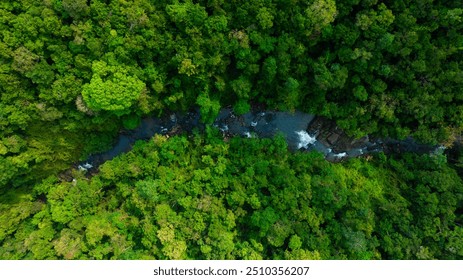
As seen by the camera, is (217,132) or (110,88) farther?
(217,132)

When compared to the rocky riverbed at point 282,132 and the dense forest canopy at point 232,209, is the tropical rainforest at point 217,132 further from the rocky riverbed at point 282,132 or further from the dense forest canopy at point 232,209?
the rocky riverbed at point 282,132

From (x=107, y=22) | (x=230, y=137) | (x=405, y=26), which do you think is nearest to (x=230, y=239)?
(x=230, y=137)

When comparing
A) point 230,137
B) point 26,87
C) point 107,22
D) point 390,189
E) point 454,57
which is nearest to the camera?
point 107,22

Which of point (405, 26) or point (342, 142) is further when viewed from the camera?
point (342, 142)

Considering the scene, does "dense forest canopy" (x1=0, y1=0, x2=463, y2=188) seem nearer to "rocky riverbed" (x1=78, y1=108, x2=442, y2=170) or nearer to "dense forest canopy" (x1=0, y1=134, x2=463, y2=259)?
"rocky riverbed" (x1=78, y1=108, x2=442, y2=170)

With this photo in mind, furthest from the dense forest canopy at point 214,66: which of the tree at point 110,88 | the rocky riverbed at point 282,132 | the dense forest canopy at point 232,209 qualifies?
the dense forest canopy at point 232,209

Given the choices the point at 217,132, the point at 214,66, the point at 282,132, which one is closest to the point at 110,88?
the point at 214,66

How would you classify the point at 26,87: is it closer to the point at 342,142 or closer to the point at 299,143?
the point at 299,143

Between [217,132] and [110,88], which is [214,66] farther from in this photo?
[110,88]
